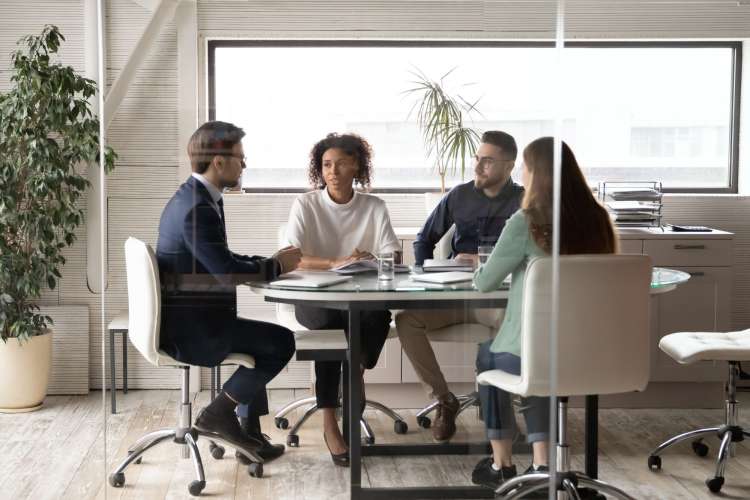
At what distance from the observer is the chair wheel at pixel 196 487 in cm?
235

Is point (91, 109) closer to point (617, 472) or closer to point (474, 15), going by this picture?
point (474, 15)

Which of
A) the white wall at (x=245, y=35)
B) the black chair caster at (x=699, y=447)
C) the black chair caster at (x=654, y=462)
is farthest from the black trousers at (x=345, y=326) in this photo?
the black chair caster at (x=699, y=447)

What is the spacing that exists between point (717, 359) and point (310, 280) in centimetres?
147

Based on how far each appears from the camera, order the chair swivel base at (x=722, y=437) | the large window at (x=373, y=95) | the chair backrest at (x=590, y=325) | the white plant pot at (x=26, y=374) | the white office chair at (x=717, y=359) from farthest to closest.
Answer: the chair swivel base at (x=722, y=437)
the white office chair at (x=717, y=359)
the white plant pot at (x=26, y=374)
the chair backrest at (x=590, y=325)
the large window at (x=373, y=95)

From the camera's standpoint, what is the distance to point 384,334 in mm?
2291

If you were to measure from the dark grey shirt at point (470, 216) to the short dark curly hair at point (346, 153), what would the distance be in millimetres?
175

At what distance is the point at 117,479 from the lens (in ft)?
8.13

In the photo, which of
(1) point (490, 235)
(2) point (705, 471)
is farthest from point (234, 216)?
(2) point (705, 471)

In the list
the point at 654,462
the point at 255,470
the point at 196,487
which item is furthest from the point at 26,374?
the point at 654,462

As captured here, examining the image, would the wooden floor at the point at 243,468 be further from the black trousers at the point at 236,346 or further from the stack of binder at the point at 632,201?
the stack of binder at the point at 632,201

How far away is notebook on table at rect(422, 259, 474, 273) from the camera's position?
226cm

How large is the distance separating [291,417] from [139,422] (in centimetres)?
39

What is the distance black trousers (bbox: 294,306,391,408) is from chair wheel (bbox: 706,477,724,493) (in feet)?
4.23

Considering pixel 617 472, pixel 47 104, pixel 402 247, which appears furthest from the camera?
pixel 617 472
